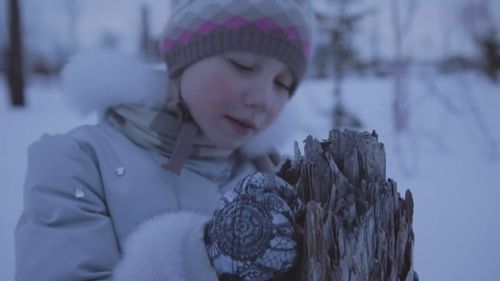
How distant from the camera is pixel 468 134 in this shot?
5004 millimetres

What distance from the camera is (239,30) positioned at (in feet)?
3.51

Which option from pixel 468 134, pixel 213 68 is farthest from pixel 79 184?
pixel 468 134

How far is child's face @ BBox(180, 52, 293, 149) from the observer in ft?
3.33

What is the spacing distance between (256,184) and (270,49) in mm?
521

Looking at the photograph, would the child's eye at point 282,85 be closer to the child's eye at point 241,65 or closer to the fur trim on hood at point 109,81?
the child's eye at point 241,65

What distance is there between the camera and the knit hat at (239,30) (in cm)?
106

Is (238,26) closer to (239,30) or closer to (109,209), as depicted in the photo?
(239,30)

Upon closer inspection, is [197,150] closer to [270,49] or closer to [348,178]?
[270,49]

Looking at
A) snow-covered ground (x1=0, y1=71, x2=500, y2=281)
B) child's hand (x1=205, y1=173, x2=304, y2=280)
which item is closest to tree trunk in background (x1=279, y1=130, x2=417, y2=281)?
child's hand (x1=205, y1=173, x2=304, y2=280)

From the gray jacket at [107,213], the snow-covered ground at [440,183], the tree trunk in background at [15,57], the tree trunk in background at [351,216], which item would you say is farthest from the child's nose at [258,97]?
the tree trunk in background at [15,57]

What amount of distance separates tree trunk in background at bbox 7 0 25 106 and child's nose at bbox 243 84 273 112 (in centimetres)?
833

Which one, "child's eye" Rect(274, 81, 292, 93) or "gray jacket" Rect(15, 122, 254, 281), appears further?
"child's eye" Rect(274, 81, 292, 93)

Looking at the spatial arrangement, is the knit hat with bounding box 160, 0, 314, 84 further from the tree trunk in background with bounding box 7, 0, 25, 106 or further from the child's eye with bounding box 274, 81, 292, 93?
the tree trunk in background with bounding box 7, 0, 25, 106

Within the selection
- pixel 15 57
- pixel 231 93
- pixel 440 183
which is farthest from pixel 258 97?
pixel 15 57
